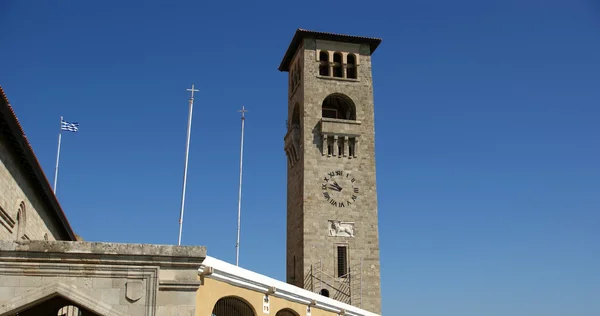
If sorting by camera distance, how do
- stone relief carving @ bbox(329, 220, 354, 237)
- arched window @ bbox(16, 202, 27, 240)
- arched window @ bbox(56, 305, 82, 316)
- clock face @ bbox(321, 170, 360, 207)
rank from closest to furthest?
arched window @ bbox(56, 305, 82, 316) < arched window @ bbox(16, 202, 27, 240) < stone relief carving @ bbox(329, 220, 354, 237) < clock face @ bbox(321, 170, 360, 207)

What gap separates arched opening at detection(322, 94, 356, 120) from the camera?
42312mm

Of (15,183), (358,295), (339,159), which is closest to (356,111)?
(339,159)

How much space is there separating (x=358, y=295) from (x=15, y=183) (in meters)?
22.8

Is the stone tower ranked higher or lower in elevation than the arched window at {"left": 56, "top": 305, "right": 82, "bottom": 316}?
higher

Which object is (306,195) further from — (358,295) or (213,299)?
(213,299)

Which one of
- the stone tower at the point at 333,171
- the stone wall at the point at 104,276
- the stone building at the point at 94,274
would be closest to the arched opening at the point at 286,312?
the stone building at the point at 94,274

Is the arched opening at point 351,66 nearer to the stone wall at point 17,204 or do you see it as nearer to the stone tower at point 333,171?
the stone tower at point 333,171

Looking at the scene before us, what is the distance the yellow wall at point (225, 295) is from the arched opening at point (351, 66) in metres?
25.8

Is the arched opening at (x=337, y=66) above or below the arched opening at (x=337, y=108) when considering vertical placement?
above

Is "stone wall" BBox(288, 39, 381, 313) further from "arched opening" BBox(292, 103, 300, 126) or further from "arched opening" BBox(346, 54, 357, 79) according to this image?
"arched opening" BBox(292, 103, 300, 126)

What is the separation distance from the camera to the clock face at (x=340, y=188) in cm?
3875

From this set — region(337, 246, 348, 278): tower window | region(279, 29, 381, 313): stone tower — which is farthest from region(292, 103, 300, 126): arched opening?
region(337, 246, 348, 278): tower window

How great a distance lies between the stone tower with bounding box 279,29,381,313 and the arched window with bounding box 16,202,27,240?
1888 cm

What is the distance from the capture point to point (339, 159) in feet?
130
